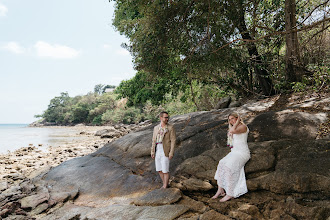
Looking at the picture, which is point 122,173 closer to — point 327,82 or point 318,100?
point 318,100

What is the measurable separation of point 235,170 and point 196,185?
883 millimetres

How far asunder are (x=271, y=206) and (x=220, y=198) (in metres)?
0.83

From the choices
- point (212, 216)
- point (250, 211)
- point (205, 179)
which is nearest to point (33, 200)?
point (205, 179)

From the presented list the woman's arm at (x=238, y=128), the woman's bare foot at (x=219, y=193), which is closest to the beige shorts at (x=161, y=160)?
the woman's bare foot at (x=219, y=193)

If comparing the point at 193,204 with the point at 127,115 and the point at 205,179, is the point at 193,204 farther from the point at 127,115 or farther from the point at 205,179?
the point at 127,115

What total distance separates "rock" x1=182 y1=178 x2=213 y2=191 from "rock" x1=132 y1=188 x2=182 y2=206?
0.74 feet

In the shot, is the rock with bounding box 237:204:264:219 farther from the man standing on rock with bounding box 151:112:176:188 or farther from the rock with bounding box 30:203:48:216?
the rock with bounding box 30:203:48:216

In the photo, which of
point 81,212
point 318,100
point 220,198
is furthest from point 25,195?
point 318,100

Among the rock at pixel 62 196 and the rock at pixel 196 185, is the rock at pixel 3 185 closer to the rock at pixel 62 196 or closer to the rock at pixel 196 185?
the rock at pixel 62 196

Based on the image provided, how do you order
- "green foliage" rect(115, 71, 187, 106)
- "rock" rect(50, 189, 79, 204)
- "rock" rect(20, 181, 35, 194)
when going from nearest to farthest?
"rock" rect(50, 189, 79, 204)
"rock" rect(20, 181, 35, 194)
"green foliage" rect(115, 71, 187, 106)

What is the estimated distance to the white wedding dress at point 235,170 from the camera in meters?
3.70

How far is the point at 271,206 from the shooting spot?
331 centimetres

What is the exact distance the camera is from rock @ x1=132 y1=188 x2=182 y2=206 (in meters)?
3.92

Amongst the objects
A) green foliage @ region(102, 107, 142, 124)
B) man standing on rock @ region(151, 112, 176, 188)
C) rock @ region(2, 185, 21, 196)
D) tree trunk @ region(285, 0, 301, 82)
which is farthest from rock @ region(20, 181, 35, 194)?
green foliage @ region(102, 107, 142, 124)
